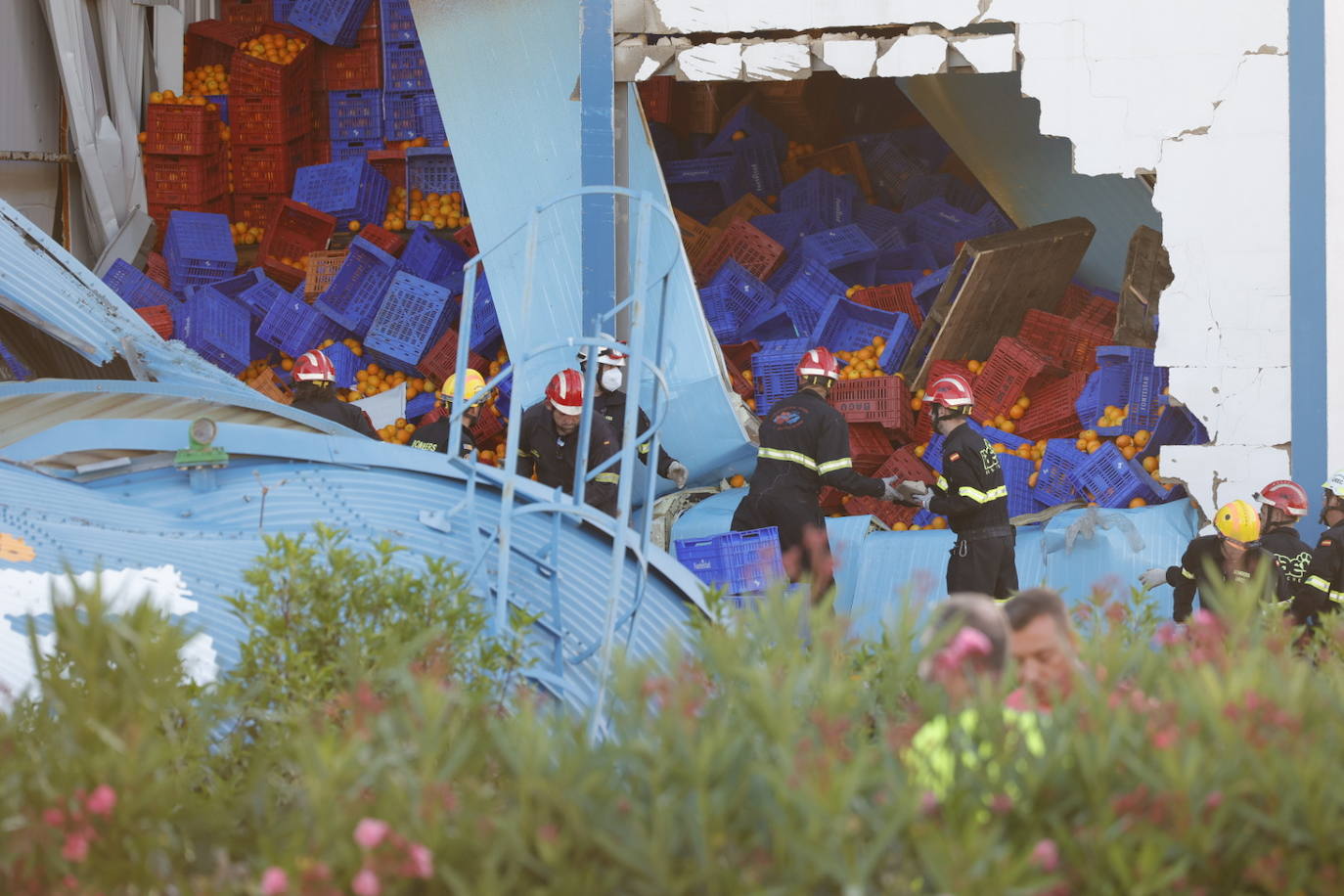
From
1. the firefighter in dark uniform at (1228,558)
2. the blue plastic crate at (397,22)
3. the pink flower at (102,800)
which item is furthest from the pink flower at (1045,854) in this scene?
the blue plastic crate at (397,22)

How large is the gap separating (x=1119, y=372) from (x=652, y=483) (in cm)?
505

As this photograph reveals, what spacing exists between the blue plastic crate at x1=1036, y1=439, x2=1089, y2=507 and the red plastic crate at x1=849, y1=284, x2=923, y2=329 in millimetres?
1606

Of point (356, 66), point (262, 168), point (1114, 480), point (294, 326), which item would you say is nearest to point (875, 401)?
point (1114, 480)

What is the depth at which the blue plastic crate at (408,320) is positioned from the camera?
10961 mm

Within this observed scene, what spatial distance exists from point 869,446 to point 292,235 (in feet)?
16.8

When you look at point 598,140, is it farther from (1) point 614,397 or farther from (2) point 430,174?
(2) point 430,174

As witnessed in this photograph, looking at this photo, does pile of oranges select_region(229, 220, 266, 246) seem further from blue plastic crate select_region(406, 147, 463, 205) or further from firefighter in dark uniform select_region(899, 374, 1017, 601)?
firefighter in dark uniform select_region(899, 374, 1017, 601)

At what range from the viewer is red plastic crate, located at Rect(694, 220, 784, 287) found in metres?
10.7

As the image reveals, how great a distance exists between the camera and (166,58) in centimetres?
1311

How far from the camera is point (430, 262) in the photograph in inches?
448

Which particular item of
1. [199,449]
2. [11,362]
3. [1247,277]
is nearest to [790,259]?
[1247,277]

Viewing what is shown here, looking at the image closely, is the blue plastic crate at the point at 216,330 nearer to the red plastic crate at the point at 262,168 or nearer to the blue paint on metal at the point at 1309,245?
the red plastic crate at the point at 262,168

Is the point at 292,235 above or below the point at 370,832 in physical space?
above

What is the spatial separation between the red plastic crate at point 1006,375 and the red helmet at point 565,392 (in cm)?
307
